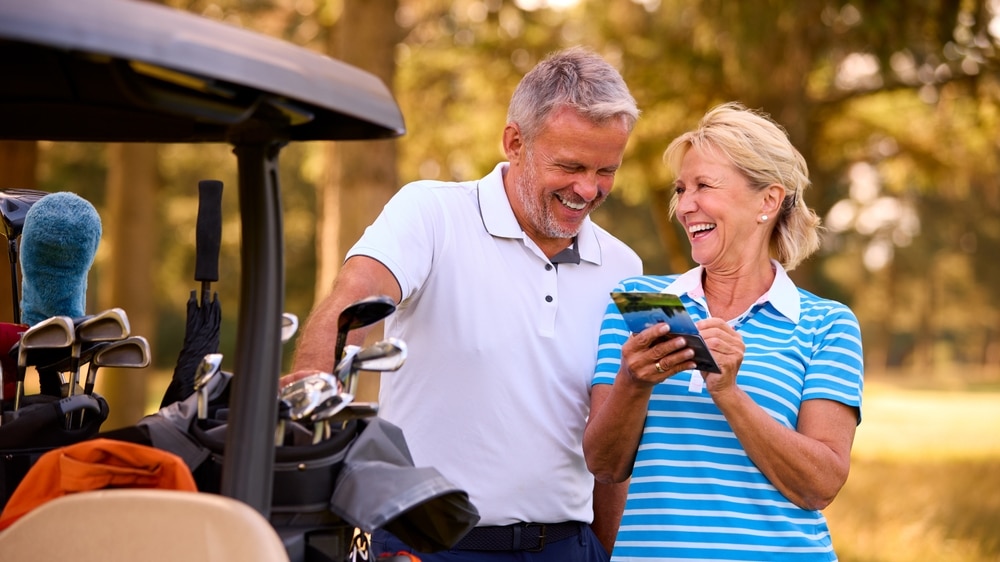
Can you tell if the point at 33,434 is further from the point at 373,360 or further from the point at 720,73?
the point at 720,73

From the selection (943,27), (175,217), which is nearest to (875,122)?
(943,27)

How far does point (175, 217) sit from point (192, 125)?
941 inches

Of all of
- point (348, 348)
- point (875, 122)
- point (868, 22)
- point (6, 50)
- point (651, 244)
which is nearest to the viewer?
point (6, 50)

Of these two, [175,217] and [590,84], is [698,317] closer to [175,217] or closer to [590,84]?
[590,84]

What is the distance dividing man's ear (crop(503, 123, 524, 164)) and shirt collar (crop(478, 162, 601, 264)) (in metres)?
0.05

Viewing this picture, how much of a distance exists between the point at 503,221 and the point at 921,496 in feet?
28.7

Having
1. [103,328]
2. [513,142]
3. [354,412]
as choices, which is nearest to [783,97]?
[513,142]

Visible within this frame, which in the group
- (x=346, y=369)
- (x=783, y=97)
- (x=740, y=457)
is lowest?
(x=740, y=457)

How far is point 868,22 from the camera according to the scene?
29.8 ft

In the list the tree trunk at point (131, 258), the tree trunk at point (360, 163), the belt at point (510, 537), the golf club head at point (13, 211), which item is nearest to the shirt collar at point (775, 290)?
the belt at point (510, 537)

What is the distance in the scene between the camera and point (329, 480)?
6.64 ft

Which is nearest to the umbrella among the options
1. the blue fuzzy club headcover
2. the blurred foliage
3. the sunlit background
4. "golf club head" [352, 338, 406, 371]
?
the blue fuzzy club headcover

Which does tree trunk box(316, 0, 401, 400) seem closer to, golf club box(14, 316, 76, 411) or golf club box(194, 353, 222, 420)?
golf club box(14, 316, 76, 411)

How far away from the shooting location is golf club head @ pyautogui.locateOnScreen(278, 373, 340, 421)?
77.5 inches
